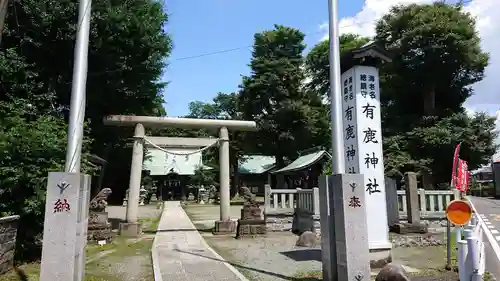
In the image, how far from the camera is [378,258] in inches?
327

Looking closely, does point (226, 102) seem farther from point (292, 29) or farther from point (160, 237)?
point (160, 237)

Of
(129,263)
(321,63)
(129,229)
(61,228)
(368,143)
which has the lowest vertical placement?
(129,263)

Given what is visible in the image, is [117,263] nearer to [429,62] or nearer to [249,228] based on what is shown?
[249,228]

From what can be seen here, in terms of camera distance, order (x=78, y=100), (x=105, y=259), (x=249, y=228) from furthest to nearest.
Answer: (x=249, y=228) → (x=105, y=259) → (x=78, y=100)

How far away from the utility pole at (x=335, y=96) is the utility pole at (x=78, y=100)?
4.44 metres

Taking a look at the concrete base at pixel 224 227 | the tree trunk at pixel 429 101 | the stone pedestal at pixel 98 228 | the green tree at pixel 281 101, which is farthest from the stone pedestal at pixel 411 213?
the green tree at pixel 281 101

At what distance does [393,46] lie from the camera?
28.7 m

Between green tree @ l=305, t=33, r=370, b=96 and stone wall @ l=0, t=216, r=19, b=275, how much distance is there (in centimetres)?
2980

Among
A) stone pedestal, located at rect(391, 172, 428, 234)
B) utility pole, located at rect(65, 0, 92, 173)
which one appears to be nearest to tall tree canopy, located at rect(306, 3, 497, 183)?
stone pedestal, located at rect(391, 172, 428, 234)

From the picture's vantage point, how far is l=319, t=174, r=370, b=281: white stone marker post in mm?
6211

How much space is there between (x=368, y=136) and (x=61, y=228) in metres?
6.58

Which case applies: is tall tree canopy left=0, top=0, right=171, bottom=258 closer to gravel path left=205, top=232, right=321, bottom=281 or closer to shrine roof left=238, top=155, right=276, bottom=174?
gravel path left=205, top=232, right=321, bottom=281

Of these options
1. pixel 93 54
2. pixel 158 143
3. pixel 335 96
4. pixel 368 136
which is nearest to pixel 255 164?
pixel 158 143

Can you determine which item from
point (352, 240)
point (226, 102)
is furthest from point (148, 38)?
point (226, 102)
